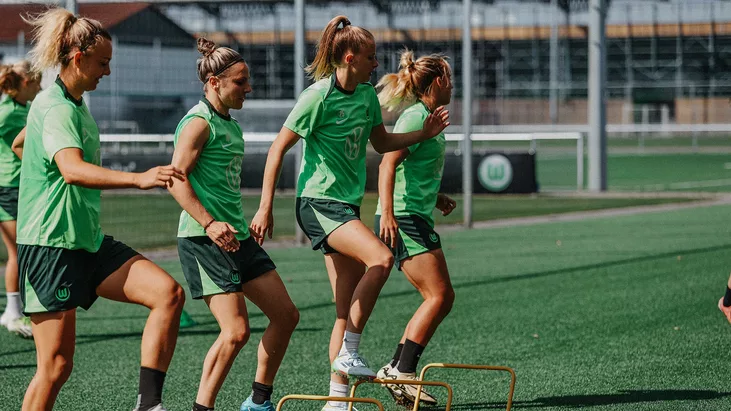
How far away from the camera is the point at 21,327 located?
28.6ft

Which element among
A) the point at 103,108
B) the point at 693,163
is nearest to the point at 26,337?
the point at 103,108

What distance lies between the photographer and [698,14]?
1999 inches

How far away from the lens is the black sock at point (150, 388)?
4.87 m

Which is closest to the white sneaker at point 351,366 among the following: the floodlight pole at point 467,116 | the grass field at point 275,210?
the grass field at point 275,210

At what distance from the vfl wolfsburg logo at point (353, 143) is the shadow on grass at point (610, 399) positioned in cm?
149

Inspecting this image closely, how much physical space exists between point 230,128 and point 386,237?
117 cm

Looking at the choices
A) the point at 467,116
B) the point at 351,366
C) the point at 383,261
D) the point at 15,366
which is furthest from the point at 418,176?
the point at 467,116

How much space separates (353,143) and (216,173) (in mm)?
941

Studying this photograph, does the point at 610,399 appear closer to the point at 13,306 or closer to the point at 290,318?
the point at 290,318

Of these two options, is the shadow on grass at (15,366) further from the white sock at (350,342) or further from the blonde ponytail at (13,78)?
the white sock at (350,342)

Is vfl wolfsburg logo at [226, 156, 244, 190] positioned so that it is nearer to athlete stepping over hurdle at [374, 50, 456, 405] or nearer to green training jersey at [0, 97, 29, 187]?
athlete stepping over hurdle at [374, 50, 456, 405]

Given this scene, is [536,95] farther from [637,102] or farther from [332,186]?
[332,186]

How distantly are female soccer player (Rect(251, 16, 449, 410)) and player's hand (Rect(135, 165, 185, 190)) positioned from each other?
133 centimetres

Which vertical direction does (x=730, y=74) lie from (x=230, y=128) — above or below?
above
